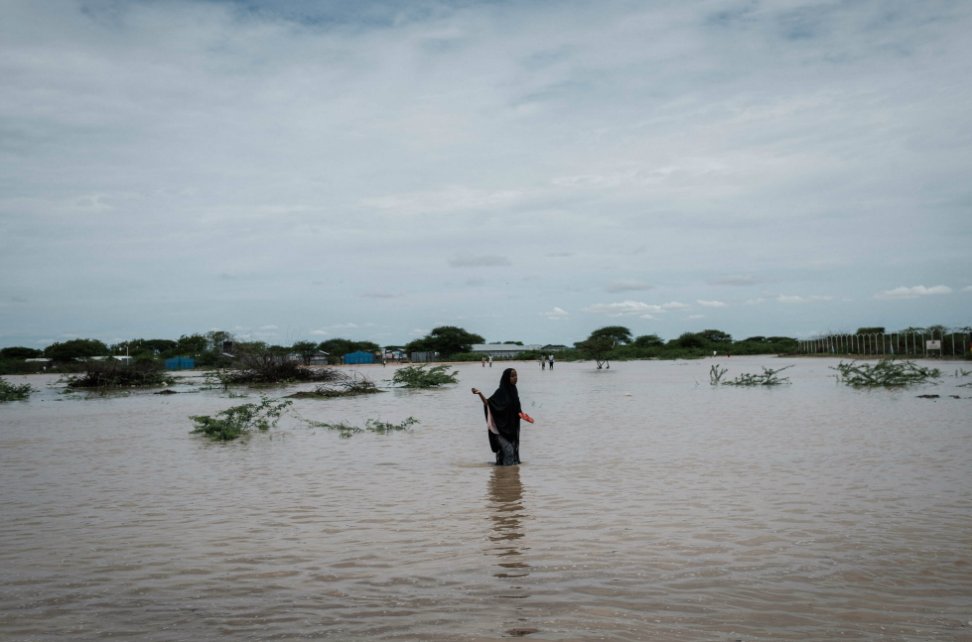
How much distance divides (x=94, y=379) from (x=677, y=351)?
253 ft

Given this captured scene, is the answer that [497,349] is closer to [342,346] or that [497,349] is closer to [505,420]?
[342,346]

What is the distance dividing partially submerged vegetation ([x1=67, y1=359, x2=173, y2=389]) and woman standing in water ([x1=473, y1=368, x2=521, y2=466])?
31.5 m

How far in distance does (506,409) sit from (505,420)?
0.82 ft

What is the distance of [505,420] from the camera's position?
11.1 m

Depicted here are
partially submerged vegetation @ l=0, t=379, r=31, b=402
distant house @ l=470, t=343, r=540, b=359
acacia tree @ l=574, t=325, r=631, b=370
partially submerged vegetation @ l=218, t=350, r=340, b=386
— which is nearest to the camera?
partially submerged vegetation @ l=0, t=379, r=31, b=402

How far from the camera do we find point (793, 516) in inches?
294

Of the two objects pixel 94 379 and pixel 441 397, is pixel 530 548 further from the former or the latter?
pixel 94 379

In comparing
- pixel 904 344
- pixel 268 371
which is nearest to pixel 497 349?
pixel 904 344

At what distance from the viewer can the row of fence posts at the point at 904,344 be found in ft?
148

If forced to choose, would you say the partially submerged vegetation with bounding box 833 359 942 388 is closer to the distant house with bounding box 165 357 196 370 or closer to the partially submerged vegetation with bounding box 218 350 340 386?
the partially submerged vegetation with bounding box 218 350 340 386

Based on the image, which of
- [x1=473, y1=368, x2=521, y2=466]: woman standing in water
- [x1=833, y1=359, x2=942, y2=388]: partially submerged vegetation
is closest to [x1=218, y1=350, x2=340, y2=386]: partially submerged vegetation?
[x1=833, y1=359, x2=942, y2=388]: partially submerged vegetation

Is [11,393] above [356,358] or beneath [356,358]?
beneath

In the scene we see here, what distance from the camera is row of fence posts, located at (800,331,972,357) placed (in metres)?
45.1

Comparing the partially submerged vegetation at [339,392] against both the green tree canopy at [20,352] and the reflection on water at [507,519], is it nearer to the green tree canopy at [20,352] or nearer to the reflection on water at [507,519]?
the reflection on water at [507,519]
